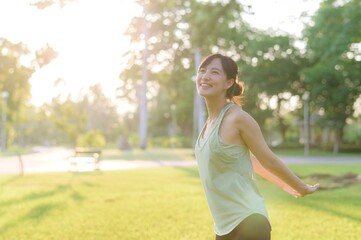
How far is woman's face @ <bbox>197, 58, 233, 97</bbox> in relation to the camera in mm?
2910

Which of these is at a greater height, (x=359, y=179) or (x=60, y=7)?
(x=60, y=7)

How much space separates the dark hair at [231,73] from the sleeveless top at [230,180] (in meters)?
0.20

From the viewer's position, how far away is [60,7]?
36.3 ft

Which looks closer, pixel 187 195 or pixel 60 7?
pixel 60 7

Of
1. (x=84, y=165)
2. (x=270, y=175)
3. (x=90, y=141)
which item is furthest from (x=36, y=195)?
(x=90, y=141)

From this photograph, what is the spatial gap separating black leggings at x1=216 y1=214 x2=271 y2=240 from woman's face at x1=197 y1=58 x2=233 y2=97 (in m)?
0.67

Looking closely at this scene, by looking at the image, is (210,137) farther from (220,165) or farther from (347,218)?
(347,218)

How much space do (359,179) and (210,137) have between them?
50.4 feet

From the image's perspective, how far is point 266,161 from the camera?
2.88m

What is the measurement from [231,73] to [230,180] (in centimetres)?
57

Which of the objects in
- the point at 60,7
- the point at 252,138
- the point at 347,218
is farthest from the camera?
the point at 60,7

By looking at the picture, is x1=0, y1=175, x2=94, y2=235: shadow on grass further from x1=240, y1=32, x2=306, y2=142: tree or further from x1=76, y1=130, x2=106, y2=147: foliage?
x1=240, y1=32, x2=306, y2=142: tree

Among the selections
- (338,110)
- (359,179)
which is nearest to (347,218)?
(359,179)

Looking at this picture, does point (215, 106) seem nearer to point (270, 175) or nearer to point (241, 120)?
point (241, 120)
